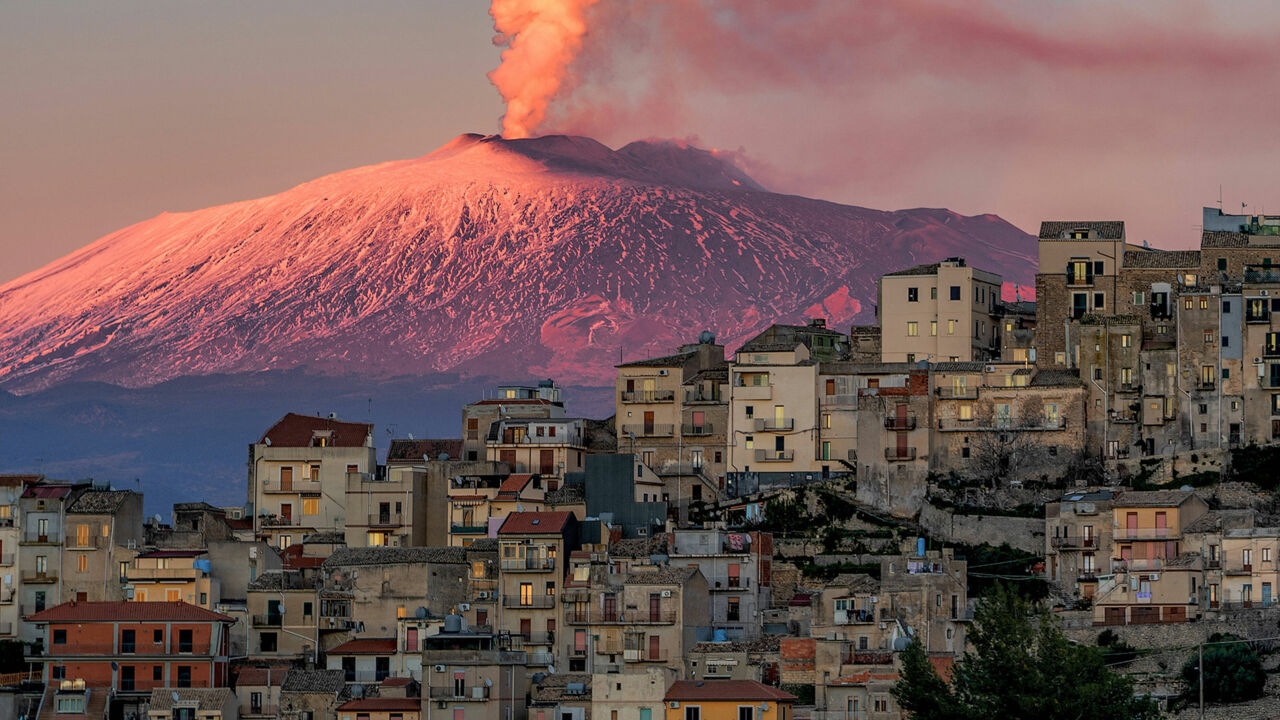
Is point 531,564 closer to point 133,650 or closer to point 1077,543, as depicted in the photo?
point 133,650

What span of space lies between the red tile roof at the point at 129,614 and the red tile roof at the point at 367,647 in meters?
3.25

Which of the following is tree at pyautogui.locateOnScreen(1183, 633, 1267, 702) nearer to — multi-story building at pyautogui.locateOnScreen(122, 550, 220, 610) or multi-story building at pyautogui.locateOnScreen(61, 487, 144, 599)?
multi-story building at pyautogui.locateOnScreen(122, 550, 220, 610)

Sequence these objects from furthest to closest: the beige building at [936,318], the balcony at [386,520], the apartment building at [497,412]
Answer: the beige building at [936,318] → the apartment building at [497,412] → the balcony at [386,520]

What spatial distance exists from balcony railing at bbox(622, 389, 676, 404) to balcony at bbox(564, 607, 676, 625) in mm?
17367

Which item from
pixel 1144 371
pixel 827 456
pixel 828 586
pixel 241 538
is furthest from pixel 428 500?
pixel 1144 371

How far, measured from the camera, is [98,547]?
7806cm

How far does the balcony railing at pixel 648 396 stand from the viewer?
87562mm

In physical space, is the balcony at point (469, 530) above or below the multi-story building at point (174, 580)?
above

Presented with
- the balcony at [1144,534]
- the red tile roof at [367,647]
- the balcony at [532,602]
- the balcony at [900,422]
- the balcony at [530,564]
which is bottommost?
the red tile roof at [367,647]

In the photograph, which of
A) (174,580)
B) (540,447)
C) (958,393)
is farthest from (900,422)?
(174,580)

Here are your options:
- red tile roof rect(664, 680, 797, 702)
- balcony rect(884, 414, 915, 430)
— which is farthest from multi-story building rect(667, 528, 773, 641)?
balcony rect(884, 414, 915, 430)

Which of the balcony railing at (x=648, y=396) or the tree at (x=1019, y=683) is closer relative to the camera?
the tree at (x=1019, y=683)

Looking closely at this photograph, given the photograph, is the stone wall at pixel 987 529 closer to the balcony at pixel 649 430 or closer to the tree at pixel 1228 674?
the balcony at pixel 649 430

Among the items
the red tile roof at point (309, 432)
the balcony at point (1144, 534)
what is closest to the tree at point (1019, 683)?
the balcony at point (1144, 534)
